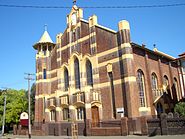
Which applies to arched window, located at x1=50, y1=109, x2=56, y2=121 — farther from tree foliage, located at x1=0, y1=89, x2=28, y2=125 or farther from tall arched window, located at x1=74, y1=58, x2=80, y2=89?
tree foliage, located at x1=0, y1=89, x2=28, y2=125

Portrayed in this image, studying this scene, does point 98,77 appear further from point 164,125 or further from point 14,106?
point 14,106

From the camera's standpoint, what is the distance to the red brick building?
2588 cm

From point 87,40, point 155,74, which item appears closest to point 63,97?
point 87,40

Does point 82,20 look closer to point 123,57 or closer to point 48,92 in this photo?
point 123,57

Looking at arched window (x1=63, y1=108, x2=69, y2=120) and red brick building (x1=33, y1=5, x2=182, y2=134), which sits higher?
red brick building (x1=33, y1=5, x2=182, y2=134)

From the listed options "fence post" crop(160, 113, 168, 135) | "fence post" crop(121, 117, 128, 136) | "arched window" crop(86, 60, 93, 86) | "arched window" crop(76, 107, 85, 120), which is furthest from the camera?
"arched window" crop(86, 60, 93, 86)

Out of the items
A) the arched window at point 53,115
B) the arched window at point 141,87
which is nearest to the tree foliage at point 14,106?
the arched window at point 53,115

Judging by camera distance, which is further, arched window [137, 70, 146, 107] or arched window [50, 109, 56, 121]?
arched window [50, 109, 56, 121]

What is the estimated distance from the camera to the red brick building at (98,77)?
2588 centimetres

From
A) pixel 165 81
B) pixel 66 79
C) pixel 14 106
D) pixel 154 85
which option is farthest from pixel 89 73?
pixel 14 106

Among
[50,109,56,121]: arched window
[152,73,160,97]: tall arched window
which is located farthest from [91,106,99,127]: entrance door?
[50,109,56,121]: arched window

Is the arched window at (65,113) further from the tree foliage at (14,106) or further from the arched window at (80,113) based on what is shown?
the tree foliage at (14,106)

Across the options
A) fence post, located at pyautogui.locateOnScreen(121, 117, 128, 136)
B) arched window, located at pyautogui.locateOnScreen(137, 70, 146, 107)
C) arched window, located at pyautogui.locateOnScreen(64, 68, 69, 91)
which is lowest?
fence post, located at pyautogui.locateOnScreen(121, 117, 128, 136)

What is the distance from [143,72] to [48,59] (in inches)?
682
